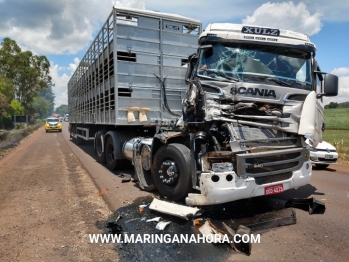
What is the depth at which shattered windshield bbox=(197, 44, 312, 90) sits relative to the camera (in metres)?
4.72

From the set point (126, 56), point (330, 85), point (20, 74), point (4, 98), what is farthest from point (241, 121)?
point (20, 74)

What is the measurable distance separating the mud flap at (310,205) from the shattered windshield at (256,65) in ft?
6.24

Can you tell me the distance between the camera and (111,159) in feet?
27.7

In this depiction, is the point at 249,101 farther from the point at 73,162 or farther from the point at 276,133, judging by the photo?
the point at 73,162

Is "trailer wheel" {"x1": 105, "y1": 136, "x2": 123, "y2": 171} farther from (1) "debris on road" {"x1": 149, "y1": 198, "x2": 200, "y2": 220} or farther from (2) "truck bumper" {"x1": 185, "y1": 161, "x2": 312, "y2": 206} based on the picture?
(2) "truck bumper" {"x1": 185, "y1": 161, "x2": 312, "y2": 206}

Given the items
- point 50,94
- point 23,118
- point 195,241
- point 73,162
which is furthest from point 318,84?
point 50,94

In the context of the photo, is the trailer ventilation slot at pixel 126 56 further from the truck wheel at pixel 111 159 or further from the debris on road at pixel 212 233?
the debris on road at pixel 212 233

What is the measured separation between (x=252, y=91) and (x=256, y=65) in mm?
551

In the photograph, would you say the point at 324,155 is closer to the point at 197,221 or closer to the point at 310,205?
the point at 310,205

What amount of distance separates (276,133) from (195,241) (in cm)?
205

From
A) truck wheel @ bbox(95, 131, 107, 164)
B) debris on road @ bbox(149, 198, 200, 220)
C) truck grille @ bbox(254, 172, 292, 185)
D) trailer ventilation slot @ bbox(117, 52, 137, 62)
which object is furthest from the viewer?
truck wheel @ bbox(95, 131, 107, 164)

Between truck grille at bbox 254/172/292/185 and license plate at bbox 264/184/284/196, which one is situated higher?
truck grille at bbox 254/172/292/185

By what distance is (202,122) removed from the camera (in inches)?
182

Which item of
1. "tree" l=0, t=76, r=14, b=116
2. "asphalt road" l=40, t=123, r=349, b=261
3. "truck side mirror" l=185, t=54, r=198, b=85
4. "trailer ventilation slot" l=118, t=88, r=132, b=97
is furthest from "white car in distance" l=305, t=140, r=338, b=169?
"tree" l=0, t=76, r=14, b=116
